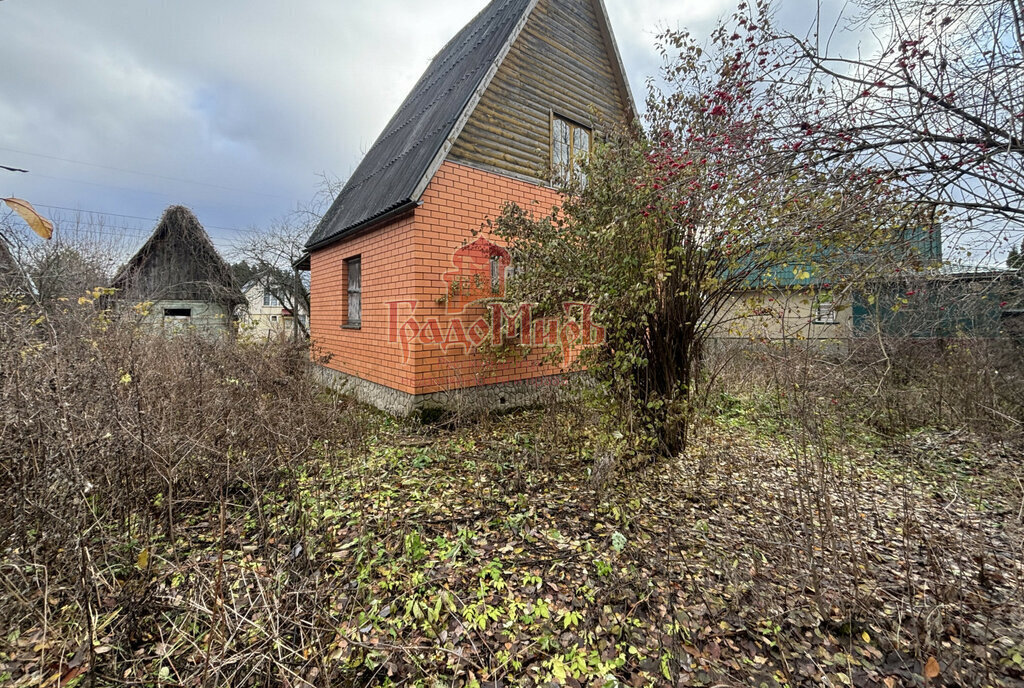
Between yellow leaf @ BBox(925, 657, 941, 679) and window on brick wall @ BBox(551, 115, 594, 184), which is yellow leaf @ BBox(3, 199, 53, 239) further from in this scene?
window on brick wall @ BBox(551, 115, 594, 184)

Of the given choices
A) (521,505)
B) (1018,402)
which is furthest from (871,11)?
(1018,402)

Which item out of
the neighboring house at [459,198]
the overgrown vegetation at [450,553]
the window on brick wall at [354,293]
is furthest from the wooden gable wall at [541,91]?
the overgrown vegetation at [450,553]

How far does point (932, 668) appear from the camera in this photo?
76.1 inches

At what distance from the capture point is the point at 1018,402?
5016 millimetres

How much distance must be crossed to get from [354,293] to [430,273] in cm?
274

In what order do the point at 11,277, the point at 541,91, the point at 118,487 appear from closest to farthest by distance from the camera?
the point at 118,487, the point at 11,277, the point at 541,91

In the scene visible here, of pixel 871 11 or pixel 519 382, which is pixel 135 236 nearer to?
pixel 519 382

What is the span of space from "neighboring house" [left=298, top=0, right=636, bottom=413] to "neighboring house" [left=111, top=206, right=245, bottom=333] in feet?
25.7

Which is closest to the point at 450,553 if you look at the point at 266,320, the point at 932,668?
the point at 932,668

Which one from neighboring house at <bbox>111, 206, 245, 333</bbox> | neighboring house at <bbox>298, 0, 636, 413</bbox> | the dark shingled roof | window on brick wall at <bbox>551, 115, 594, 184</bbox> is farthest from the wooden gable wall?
neighboring house at <bbox>111, 206, 245, 333</bbox>

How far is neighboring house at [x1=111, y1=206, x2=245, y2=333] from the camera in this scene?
13320 mm

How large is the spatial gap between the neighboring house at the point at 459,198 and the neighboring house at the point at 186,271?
308 inches

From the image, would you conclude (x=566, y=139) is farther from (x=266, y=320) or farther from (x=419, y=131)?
(x=266, y=320)

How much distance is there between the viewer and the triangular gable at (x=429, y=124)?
582 centimetres
